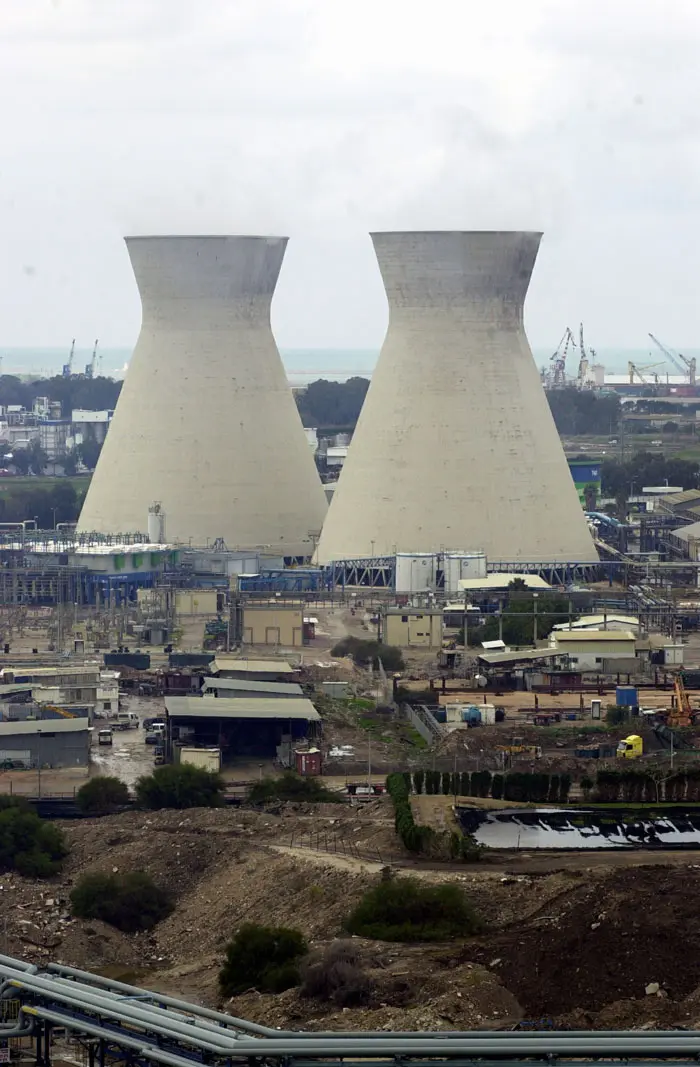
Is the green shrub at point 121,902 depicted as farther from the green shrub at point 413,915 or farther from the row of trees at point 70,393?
the row of trees at point 70,393

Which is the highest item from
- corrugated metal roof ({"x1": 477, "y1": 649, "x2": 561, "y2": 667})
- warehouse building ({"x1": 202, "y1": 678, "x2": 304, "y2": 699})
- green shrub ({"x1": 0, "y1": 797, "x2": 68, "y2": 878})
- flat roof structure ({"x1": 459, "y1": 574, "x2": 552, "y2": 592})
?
flat roof structure ({"x1": 459, "y1": 574, "x2": 552, "y2": 592})

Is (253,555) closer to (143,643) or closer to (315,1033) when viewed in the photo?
(143,643)

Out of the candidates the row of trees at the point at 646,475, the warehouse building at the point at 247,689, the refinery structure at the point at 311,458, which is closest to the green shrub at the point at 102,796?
the warehouse building at the point at 247,689

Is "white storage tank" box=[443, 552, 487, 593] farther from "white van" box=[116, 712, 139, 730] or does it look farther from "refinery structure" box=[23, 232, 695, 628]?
"white van" box=[116, 712, 139, 730]

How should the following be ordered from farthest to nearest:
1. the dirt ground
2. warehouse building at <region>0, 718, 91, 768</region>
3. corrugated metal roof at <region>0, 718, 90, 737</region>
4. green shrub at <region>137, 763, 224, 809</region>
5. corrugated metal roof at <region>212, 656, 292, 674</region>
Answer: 1. corrugated metal roof at <region>212, 656, 292, 674</region>
2. corrugated metal roof at <region>0, 718, 90, 737</region>
3. warehouse building at <region>0, 718, 91, 768</region>
4. green shrub at <region>137, 763, 224, 809</region>
5. the dirt ground

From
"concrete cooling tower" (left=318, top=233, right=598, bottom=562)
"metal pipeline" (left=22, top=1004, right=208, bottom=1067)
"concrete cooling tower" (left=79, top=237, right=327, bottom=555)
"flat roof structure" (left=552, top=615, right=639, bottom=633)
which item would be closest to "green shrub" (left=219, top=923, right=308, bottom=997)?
"metal pipeline" (left=22, top=1004, right=208, bottom=1067)

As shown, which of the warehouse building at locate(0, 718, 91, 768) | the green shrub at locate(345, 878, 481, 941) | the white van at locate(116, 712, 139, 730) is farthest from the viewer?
the white van at locate(116, 712, 139, 730)

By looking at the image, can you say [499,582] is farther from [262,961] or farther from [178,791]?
[262,961]
